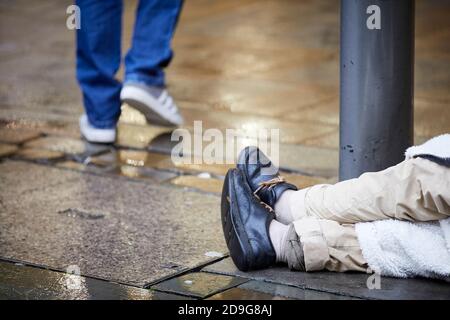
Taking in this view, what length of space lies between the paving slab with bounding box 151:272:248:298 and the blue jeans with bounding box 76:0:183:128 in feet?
5.42

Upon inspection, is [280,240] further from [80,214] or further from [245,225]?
[80,214]

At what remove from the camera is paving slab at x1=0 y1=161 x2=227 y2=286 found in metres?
3.01

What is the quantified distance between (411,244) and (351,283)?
0.20 m

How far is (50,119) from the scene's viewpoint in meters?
4.71

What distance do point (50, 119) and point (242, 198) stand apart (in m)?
1.99

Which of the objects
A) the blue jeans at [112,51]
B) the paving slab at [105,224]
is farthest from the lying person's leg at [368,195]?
the blue jeans at [112,51]

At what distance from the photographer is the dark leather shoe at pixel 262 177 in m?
3.06

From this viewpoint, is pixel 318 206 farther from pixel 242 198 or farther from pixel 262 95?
pixel 262 95

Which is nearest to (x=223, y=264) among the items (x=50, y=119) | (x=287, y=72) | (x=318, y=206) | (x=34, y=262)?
(x=318, y=206)

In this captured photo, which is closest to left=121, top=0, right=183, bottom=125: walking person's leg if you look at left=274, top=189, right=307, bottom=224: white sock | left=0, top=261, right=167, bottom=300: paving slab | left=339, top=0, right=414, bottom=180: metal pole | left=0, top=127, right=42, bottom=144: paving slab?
left=0, top=127, right=42, bottom=144: paving slab

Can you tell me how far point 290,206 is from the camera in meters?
3.01

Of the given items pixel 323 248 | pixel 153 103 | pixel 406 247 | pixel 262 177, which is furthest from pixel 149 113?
pixel 406 247

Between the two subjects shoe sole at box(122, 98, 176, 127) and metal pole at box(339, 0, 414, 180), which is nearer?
metal pole at box(339, 0, 414, 180)

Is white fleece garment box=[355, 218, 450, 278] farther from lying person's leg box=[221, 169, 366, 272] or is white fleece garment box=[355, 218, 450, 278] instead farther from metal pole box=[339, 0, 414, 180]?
metal pole box=[339, 0, 414, 180]
